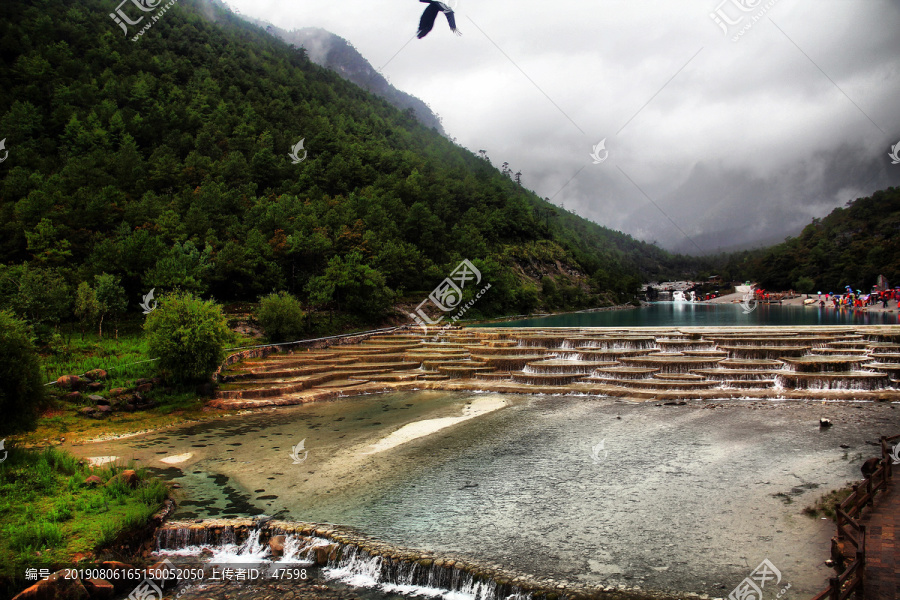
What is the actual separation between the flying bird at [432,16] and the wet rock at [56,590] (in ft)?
36.4

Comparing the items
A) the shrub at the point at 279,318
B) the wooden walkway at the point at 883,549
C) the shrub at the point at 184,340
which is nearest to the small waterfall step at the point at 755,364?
the wooden walkway at the point at 883,549

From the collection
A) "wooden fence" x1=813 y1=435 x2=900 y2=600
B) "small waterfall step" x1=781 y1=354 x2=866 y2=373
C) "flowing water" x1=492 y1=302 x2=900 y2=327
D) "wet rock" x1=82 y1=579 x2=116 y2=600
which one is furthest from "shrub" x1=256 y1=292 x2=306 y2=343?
"wooden fence" x1=813 y1=435 x2=900 y2=600

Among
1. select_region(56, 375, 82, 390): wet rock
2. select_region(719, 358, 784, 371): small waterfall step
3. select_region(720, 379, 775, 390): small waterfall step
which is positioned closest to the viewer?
select_region(56, 375, 82, 390): wet rock

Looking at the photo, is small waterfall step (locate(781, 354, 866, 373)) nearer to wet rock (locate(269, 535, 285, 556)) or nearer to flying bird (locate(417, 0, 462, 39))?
wet rock (locate(269, 535, 285, 556))

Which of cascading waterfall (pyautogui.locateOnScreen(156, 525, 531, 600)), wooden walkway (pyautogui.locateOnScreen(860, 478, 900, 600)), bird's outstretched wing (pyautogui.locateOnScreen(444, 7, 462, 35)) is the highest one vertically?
bird's outstretched wing (pyautogui.locateOnScreen(444, 7, 462, 35))

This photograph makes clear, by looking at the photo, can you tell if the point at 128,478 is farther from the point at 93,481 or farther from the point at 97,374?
the point at 97,374

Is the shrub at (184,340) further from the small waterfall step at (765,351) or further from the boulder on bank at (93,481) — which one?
the small waterfall step at (765,351)

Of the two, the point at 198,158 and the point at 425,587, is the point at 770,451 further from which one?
the point at 198,158

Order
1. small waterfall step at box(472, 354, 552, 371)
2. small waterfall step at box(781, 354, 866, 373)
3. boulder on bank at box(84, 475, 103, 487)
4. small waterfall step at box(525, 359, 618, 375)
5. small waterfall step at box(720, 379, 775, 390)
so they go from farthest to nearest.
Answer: small waterfall step at box(472, 354, 552, 371) < small waterfall step at box(525, 359, 618, 375) < small waterfall step at box(781, 354, 866, 373) < small waterfall step at box(720, 379, 775, 390) < boulder on bank at box(84, 475, 103, 487)

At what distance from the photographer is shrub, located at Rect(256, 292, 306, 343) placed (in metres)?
38.0

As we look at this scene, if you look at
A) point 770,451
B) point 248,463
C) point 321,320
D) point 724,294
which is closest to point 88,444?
point 248,463

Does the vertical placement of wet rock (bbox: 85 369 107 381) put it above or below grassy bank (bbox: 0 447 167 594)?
above

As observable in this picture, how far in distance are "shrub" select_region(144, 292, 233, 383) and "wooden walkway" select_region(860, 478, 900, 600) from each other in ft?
84.8

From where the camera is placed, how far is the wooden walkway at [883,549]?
7.48 m
